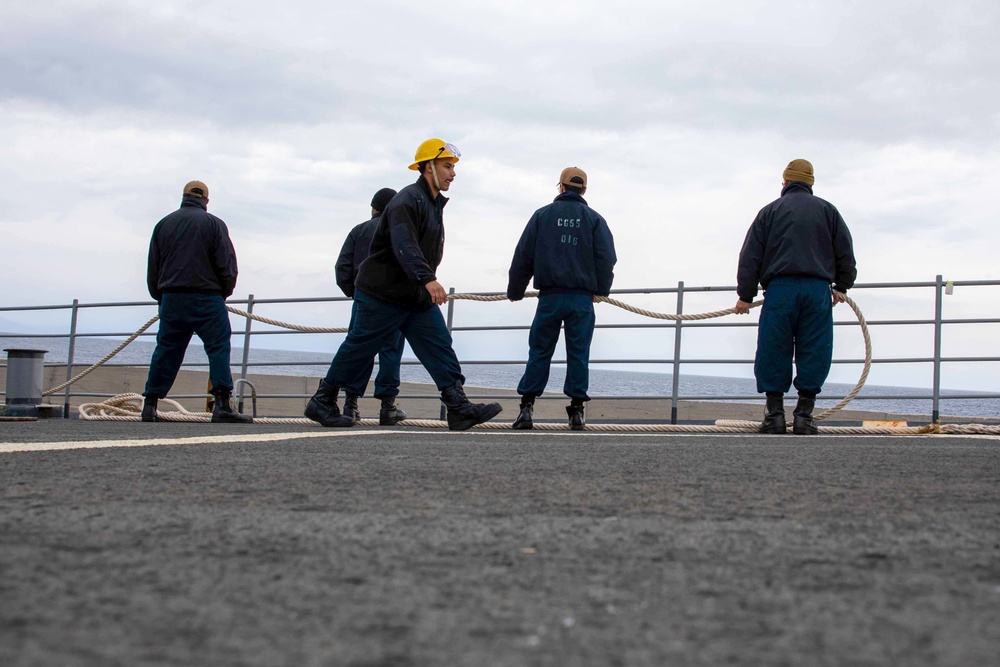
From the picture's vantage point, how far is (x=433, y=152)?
5062mm

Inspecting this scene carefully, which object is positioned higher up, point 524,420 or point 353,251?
point 353,251

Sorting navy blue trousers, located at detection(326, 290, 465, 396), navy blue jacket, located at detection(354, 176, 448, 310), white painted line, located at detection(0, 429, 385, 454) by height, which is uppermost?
navy blue jacket, located at detection(354, 176, 448, 310)

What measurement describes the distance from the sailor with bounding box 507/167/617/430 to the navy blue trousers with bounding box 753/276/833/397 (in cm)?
94

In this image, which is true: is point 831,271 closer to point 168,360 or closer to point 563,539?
point 168,360

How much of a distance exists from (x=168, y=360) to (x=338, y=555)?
531 centimetres

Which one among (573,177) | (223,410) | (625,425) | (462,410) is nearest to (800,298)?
(625,425)

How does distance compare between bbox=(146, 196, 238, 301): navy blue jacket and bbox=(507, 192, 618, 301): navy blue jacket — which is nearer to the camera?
bbox=(507, 192, 618, 301): navy blue jacket

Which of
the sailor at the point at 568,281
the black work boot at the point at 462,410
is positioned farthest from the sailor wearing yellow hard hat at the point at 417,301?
the sailor at the point at 568,281

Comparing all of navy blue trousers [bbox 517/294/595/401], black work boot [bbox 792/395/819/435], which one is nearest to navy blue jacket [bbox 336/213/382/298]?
navy blue trousers [bbox 517/294/595/401]

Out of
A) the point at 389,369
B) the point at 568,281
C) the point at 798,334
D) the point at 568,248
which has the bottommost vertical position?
the point at 389,369

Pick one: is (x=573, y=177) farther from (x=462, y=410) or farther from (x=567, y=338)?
(x=462, y=410)

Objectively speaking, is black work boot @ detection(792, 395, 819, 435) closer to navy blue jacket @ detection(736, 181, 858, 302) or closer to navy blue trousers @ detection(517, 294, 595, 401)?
navy blue jacket @ detection(736, 181, 858, 302)

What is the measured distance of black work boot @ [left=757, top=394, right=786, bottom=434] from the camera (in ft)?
17.5

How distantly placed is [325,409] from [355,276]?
1364mm
